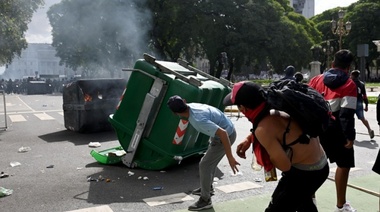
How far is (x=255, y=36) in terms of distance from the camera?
104ft

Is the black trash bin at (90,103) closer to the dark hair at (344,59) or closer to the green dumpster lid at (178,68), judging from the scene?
the green dumpster lid at (178,68)

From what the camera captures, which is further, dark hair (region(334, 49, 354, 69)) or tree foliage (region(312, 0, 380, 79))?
tree foliage (region(312, 0, 380, 79))

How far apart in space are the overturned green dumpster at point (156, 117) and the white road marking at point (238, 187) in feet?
2.66

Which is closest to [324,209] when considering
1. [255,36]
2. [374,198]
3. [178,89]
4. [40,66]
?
[374,198]

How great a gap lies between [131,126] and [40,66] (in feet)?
332

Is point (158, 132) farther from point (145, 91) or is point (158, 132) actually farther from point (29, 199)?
point (29, 199)

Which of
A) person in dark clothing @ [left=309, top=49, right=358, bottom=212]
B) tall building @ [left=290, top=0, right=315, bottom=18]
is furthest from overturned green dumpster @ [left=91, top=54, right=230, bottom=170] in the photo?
tall building @ [left=290, top=0, right=315, bottom=18]

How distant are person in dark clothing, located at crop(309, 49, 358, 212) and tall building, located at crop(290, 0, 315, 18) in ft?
344

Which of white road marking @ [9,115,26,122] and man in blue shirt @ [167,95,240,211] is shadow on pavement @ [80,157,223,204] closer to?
man in blue shirt @ [167,95,240,211]

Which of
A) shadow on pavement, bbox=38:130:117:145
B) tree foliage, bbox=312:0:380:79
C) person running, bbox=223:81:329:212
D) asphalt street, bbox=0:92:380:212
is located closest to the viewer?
person running, bbox=223:81:329:212

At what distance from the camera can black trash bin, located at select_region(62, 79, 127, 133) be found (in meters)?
9.59

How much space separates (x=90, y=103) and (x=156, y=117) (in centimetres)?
446

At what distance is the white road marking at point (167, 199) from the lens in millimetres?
4375

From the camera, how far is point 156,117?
550cm
